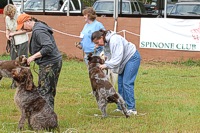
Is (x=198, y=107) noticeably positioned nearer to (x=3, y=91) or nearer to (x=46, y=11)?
(x=3, y=91)

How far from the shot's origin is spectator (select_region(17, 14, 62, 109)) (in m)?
7.72

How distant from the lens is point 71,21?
60.7 ft

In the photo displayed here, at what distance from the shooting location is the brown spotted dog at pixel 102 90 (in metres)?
8.70

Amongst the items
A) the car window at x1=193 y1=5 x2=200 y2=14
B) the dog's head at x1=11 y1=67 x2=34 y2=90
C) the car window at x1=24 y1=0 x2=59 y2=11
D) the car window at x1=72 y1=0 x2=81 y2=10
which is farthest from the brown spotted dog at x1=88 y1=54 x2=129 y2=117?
the car window at x1=72 y1=0 x2=81 y2=10

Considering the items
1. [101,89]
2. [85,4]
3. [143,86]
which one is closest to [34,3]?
[85,4]

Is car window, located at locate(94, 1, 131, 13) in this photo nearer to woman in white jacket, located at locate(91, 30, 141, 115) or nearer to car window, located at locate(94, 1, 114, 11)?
car window, located at locate(94, 1, 114, 11)

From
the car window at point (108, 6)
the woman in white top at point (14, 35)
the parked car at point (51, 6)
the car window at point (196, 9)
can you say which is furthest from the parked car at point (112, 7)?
the woman in white top at point (14, 35)

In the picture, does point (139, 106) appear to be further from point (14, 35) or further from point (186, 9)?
point (186, 9)

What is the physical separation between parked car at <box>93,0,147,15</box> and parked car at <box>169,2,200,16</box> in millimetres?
2269

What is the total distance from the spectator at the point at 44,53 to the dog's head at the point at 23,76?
0.23 meters

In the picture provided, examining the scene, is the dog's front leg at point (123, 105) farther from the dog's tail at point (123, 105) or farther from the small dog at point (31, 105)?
the small dog at point (31, 105)

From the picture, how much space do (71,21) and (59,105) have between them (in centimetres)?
868

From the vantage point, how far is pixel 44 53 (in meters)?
7.68

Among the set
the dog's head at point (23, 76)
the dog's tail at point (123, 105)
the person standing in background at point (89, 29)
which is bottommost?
the dog's tail at point (123, 105)
